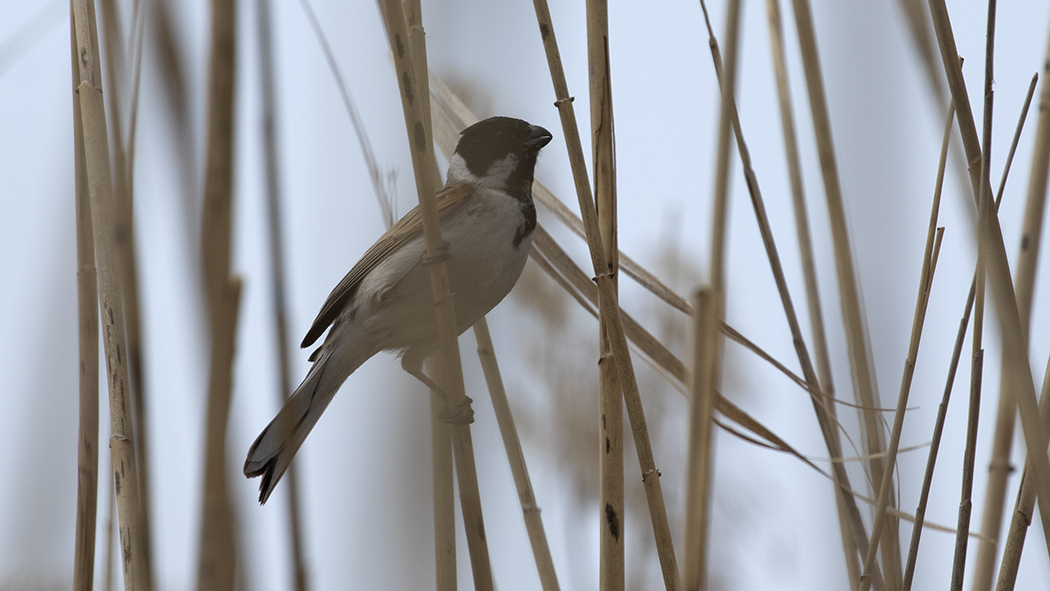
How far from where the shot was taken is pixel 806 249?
6.23 feet

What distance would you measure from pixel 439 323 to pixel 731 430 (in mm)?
593

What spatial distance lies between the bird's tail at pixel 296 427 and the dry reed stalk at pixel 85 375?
11.7 inches

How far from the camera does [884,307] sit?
172cm

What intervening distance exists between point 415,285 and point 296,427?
64cm

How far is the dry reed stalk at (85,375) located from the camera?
4.39 ft

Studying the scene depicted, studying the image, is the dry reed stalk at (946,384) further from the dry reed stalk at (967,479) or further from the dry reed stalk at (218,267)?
the dry reed stalk at (218,267)

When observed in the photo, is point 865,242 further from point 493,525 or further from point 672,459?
point 672,459

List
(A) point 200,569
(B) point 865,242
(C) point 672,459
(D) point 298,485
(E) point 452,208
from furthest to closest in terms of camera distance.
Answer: (C) point 672,459 < (E) point 452,208 < (B) point 865,242 < (D) point 298,485 < (A) point 200,569

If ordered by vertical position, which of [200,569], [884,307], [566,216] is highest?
A: [566,216]

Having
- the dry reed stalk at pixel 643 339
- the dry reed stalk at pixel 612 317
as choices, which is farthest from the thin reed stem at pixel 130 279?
the dry reed stalk at pixel 643 339

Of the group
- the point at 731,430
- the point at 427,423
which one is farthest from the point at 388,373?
the point at 731,430

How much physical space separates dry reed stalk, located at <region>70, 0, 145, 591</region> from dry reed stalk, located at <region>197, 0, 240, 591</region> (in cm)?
56

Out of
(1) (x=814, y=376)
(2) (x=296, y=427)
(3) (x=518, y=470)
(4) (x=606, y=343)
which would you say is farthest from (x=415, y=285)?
(1) (x=814, y=376)

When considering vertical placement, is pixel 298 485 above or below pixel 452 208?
below
